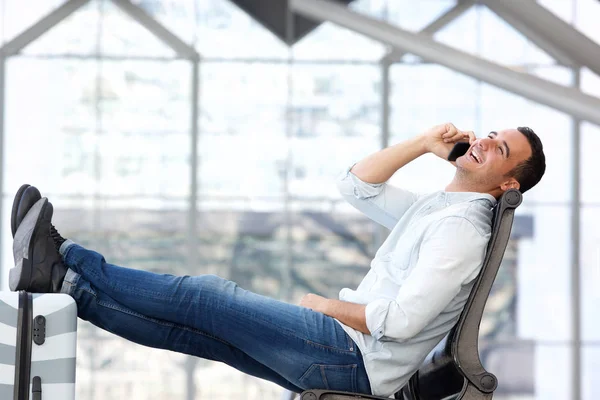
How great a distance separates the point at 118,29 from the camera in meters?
8.14

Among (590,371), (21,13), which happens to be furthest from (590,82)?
(21,13)

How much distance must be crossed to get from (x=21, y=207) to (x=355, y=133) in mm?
6080

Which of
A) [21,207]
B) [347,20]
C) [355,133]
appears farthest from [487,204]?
[355,133]

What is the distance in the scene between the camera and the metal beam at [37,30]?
808cm

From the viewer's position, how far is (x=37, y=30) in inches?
319

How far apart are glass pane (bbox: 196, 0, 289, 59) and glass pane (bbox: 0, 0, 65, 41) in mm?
1441

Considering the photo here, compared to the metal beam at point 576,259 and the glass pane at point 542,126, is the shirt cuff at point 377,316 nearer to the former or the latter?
the glass pane at point 542,126

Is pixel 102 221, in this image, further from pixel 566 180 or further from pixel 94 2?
pixel 566 180

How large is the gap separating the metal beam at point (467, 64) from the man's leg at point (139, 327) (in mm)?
4814

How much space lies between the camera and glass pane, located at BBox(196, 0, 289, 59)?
26.6 ft

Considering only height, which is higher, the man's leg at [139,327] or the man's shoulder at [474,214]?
the man's shoulder at [474,214]

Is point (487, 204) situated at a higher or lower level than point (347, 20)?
lower

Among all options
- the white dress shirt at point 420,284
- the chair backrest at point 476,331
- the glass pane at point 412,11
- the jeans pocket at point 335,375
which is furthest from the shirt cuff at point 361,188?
the glass pane at point 412,11

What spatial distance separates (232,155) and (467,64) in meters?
2.52
